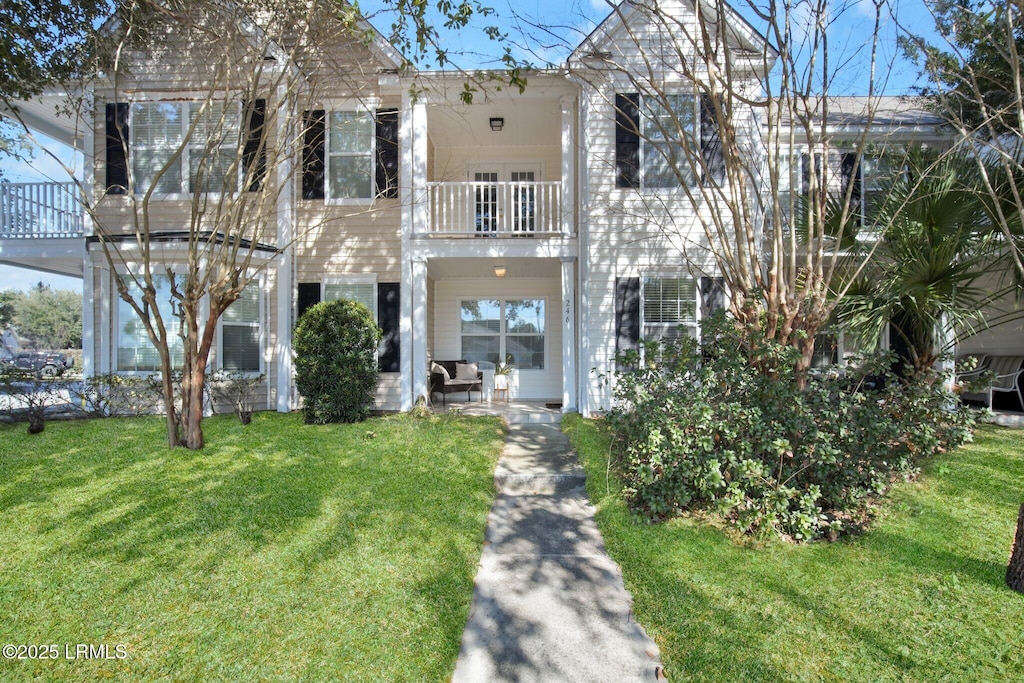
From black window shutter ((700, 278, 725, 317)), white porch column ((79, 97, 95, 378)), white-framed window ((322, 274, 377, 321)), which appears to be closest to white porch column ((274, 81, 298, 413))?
white-framed window ((322, 274, 377, 321))

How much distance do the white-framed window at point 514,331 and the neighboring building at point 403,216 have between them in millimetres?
1595

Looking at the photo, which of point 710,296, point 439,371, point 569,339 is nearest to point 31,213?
point 439,371

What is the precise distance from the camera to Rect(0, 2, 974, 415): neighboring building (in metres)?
9.76

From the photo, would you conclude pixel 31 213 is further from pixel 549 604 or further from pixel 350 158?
pixel 549 604

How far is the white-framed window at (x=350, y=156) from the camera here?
10.3 meters

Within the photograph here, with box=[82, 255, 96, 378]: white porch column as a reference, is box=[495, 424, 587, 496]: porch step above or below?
below

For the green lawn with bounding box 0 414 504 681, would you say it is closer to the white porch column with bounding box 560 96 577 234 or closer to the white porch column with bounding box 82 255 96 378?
the white porch column with bounding box 82 255 96 378

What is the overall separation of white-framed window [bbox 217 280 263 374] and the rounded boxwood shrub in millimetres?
1968

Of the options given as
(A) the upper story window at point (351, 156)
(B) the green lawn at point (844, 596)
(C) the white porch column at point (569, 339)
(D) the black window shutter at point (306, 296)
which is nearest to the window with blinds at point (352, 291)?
(D) the black window shutter at point (306, 296)

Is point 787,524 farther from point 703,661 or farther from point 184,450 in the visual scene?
point 184,450

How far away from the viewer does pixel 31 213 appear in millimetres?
10180

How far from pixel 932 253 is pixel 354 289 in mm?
8826

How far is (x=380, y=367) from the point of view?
10.2 metres

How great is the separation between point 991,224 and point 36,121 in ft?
55.6
